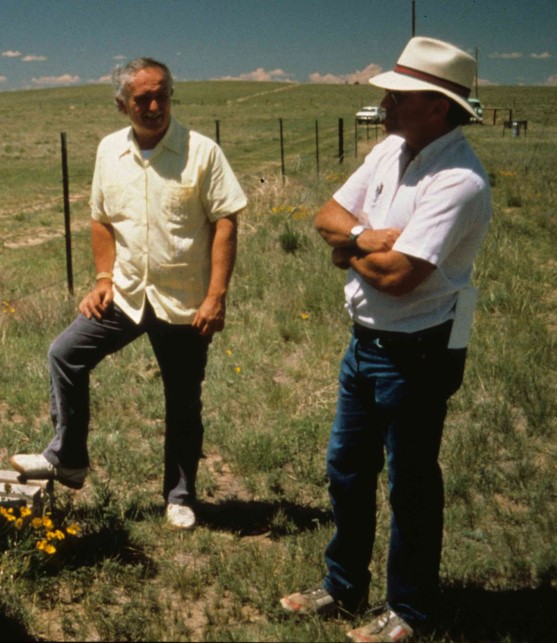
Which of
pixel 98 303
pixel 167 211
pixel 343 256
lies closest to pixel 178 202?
pixel 167 211

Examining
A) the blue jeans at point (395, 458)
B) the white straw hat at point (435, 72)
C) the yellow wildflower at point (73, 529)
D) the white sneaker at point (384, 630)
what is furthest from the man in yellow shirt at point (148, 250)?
the white sneaker at point (384, 630)

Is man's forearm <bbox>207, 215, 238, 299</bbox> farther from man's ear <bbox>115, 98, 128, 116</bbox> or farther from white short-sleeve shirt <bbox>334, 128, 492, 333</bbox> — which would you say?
white short-sleeve shirt <bbox>334, 128, 492, 333</bbox>

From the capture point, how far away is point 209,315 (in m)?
3.30

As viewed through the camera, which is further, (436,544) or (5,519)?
(5,519)

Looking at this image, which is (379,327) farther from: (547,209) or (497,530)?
(547,209)

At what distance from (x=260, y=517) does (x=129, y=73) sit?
6.91ft

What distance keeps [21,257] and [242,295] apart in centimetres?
632

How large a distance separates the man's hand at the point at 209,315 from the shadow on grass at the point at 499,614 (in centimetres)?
143

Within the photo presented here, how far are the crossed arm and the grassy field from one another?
1255 mm

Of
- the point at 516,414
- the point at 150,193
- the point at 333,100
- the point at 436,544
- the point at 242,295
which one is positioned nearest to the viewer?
the point at 436,544

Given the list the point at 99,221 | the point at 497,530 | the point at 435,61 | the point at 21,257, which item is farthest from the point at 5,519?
the point at 21,257

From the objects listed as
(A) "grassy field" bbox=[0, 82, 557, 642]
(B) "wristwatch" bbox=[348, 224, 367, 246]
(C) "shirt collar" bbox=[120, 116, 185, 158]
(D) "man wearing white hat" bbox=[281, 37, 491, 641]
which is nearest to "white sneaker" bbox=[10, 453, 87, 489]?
(A) "grassy field" bbox=[0, 82, 557, 642]

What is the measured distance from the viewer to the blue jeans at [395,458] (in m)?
2.52

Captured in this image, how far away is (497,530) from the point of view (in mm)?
3451
